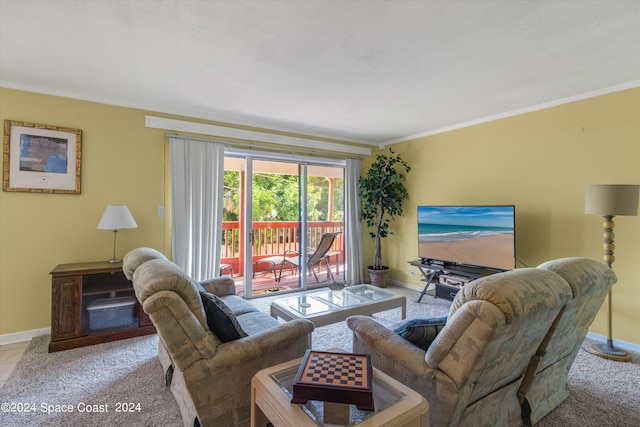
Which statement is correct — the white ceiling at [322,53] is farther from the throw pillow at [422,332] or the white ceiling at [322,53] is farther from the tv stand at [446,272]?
the tv stand at [446,272]

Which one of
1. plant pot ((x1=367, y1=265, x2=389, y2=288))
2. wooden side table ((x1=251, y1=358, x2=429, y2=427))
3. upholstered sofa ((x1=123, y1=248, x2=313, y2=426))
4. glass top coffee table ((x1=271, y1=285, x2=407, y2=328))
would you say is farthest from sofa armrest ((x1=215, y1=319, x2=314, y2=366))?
plant pot ((x1=367, y1=265, x2=389, y2=288))

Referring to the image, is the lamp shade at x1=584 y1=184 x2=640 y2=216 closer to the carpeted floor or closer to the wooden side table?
the carpeted floor

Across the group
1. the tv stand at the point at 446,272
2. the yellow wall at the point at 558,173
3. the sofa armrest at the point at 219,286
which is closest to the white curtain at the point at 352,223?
the tv stand at the point at 446,272

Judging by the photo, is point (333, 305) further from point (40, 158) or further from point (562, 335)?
point (40, 158)

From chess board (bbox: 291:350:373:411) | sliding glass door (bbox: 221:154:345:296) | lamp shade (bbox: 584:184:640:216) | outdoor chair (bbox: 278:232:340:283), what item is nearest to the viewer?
chess board (bbox: 291:350:373:411)

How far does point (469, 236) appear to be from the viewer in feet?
11.7

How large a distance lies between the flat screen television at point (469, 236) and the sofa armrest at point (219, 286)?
2.56 m

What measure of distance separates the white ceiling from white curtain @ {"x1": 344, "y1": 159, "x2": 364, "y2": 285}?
1.52 metres

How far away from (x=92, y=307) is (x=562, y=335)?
140 inches

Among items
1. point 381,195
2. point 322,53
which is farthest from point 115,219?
point 381,195

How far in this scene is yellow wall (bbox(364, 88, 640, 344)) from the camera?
273 cm

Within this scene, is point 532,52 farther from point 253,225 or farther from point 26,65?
point 26,65

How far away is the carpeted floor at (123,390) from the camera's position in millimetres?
1789

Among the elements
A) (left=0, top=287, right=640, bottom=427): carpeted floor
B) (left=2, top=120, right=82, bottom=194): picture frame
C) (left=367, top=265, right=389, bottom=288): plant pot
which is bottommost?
(left=0, top=287, right=640, bottom=427): carpeted floor
